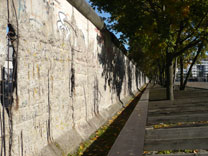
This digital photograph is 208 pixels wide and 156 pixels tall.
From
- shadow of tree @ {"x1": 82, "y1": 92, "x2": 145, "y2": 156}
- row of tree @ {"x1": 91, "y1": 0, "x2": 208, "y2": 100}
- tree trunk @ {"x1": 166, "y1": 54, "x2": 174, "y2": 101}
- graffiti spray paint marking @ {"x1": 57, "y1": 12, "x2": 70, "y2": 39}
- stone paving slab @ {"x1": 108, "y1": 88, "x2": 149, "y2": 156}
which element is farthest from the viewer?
tree trunk @ {"x1": 166, "y1": 54, "x2": 174, "y2": 101}

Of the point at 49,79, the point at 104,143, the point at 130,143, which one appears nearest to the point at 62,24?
the point at 49,79

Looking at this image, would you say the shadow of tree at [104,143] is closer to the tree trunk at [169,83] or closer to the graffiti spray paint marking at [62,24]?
the graffiti spray paint marking at [62,24]

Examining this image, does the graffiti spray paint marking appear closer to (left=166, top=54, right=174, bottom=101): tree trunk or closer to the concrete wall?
the concrete wall

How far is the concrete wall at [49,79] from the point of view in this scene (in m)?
3.07

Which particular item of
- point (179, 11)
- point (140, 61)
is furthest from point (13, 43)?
point (140, 61)

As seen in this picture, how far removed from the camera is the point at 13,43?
9.98 feet

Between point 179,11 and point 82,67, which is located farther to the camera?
point 179,11

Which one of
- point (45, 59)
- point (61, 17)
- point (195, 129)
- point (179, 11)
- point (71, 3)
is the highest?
A: point (179, 11)

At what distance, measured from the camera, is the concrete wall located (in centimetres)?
307

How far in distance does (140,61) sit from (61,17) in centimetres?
3094

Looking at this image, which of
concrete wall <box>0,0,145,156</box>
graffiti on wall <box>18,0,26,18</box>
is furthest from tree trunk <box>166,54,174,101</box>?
graffiti on wall <box>18,0,26,18</box>

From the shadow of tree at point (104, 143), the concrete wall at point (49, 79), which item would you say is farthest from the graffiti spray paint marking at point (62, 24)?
the shadow of tree at point (104, 143)

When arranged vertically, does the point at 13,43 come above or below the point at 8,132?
above

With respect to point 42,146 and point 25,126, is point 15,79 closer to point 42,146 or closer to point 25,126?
point 25,126
